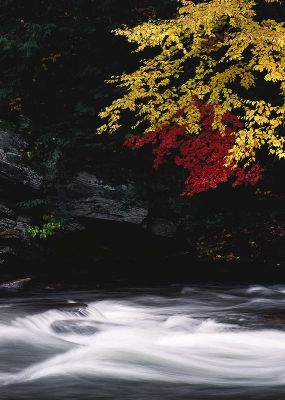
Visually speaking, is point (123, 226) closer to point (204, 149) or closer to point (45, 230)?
point (45, 230)

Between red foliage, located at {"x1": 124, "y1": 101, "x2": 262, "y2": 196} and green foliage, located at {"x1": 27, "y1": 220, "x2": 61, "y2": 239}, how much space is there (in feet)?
7.50

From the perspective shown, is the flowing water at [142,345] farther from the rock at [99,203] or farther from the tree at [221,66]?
the tree at [221,66]

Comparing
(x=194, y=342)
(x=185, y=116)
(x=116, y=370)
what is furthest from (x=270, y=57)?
(x=116, y=370)

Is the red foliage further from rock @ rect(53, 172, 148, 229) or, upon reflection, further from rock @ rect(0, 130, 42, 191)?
rock @ rect(0, 130, 42, 191)

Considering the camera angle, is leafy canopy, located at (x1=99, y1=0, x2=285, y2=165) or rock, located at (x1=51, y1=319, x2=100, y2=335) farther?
leafy canopy, located at (x1=99, y1=0, x2=285, y2=165)

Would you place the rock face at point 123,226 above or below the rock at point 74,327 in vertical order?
above

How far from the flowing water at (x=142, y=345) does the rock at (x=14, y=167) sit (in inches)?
107

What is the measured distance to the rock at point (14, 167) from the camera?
1131 centimetres

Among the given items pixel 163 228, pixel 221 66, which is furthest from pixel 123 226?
pixel 221 66

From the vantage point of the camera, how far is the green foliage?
37.0 feet

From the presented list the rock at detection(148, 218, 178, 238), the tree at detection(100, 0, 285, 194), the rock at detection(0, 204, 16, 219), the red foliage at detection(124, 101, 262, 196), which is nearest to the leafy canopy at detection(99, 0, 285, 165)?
the tree at detection(100, 0, 285, 194)

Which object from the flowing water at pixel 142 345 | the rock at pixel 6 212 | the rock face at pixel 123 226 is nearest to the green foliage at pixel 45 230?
the rock face at pixel 123 226

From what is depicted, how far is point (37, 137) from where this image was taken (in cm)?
1252

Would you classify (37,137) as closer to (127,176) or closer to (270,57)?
(127,176)
